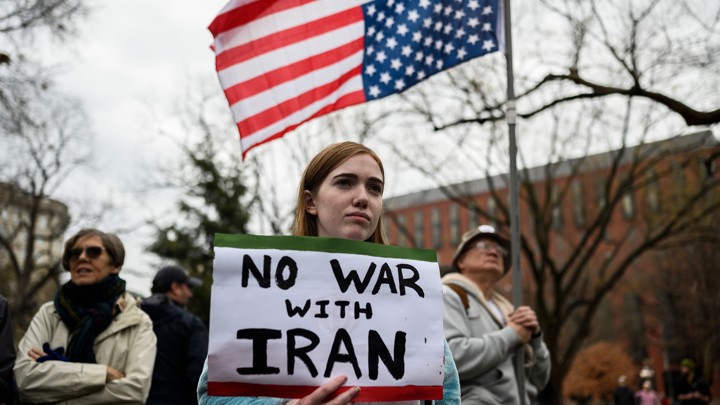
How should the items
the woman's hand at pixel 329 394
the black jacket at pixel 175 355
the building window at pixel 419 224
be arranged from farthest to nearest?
the building window at pixel 419 224
the black jacket at pixel 175 355
the woman's hand at pixel 329 394

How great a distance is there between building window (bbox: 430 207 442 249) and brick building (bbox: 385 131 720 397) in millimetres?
119

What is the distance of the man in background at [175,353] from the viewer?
203 inches

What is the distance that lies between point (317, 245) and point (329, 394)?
413mm

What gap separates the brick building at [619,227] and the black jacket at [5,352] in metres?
3.98

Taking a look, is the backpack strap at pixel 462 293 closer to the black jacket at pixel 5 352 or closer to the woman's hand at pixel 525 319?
the woman's hand at pixel 525 319

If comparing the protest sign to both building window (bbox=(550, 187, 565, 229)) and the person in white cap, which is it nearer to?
A: the person in white cap

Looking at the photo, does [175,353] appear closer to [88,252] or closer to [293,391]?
[88,252]

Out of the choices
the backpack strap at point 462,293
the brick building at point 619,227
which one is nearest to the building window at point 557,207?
the brick building at point 619,227

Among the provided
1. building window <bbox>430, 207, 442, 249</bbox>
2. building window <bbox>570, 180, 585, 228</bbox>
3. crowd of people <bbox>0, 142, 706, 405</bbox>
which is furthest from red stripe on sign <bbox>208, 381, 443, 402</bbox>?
building window <bbox>430, 207, 442, 249</bbox>

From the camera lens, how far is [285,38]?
17.8 ft

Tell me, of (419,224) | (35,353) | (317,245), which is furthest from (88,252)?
(419,224)

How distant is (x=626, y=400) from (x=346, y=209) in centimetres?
1880

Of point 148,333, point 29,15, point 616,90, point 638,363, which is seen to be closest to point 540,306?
point 616,90

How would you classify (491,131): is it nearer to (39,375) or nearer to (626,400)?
(626,400)
